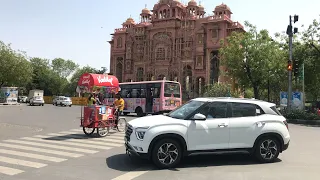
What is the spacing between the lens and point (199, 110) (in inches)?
323

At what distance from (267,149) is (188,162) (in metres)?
2.12

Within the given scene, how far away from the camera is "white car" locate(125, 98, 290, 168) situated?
7.66m

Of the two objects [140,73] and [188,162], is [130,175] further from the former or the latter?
[140,73]

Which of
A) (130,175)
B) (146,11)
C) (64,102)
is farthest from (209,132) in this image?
(146,11)

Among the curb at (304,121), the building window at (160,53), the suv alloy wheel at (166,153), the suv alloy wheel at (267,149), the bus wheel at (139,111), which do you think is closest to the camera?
the suv alloy wheel at (166,153)

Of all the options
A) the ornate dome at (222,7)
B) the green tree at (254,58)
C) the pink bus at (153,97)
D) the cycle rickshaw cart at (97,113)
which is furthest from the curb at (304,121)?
the ornate dome at (222,7)

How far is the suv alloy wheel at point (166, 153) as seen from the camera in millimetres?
7664

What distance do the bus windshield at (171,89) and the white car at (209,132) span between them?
60.3ft

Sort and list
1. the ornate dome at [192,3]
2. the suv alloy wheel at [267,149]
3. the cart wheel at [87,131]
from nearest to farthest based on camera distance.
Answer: the suv alloy wheel at [267,149], the cart wheel at [87,131], the ornate dome at [192,3]

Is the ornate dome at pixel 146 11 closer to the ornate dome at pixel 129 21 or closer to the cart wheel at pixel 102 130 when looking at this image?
the ornate dome at pixel 129 21

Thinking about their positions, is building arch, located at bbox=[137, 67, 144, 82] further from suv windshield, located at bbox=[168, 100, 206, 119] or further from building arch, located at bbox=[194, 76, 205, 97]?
suv windshield, located at bbox=[168, 100, 206, 119]

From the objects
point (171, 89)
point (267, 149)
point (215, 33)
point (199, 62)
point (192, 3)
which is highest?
point (192, 3)

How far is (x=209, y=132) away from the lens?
799 cm

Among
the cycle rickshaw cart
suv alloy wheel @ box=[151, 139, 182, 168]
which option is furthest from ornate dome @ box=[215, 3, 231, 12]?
suv alloy wheel @ box=[151, 139, 182, 168]
